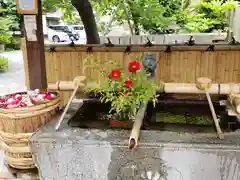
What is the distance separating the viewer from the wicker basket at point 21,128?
1636 millimetres

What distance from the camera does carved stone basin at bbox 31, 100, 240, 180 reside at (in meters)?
1.39

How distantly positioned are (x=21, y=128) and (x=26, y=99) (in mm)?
209

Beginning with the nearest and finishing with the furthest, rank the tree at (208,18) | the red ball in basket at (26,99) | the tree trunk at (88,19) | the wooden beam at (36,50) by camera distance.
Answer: the red ball in basket at (26,99) < the wooden beam at (36,50) < the tree trunk at (88,19) < the tree at (208,18)

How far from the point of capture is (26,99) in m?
1.79

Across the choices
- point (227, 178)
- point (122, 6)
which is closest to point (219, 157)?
point (227, 178)

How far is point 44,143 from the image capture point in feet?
4.89

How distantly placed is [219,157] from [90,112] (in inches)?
37.0

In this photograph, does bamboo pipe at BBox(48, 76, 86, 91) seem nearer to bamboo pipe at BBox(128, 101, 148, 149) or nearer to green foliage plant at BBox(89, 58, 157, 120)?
green foliage plant at BBox(89, 58, 157, 120)

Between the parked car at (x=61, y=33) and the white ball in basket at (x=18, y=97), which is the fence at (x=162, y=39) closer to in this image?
the white ball in basket at (x=18, y=97)

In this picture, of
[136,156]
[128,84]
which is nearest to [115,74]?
[128,84]

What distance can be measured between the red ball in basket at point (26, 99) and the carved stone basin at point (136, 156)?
26 centimetres

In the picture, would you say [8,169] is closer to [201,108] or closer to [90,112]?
[90,112]

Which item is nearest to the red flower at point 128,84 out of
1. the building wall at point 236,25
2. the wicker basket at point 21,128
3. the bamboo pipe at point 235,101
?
the wicker basket at point 21,128

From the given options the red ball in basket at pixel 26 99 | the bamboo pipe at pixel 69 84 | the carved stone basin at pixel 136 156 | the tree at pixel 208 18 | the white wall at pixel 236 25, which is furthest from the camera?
Result: the tree at pixel 208 18
